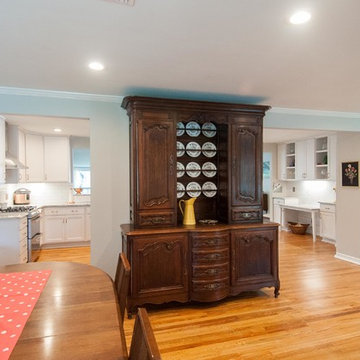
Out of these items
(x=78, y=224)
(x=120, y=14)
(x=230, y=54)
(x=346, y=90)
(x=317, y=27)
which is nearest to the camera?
(x=120, y=14)

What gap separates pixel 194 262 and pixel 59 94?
2430 millimetres

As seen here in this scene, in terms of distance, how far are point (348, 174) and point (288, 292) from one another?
8.36ft

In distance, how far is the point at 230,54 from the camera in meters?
2.28


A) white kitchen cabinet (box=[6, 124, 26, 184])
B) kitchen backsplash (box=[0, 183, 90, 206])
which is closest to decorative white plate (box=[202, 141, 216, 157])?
white kitchen cabinet (box=[6, 124, 26, 184])

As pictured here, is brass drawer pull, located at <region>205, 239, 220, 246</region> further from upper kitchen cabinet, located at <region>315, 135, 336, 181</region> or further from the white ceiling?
upper kitchen cabinet, located at <region>315, 135, 336, 181</region>

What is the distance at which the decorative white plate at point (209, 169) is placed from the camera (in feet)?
12.1

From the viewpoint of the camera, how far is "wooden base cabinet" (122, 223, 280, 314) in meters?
2.93

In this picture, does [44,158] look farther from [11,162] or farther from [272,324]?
[272,324]

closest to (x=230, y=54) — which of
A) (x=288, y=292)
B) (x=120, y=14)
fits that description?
(x=120, y=14)

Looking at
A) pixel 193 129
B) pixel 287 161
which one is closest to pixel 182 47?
pixel 193 129

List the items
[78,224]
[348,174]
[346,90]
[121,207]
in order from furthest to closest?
[78,224] < [348,174] < [121,207] < [346,90]

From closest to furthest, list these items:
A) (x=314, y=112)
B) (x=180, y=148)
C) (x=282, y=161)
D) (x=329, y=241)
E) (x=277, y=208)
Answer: (x=180, y=148) < (x=314, y=112) < (x=329, y=241) < (x=277, y=208) < (x=282, y=161)

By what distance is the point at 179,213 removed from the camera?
11.7 ft

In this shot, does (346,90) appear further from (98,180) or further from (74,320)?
(74,320)
